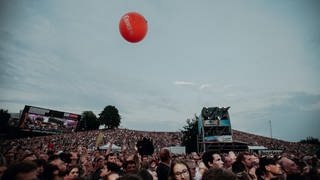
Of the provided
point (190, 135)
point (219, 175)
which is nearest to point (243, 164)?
point (219, 175)

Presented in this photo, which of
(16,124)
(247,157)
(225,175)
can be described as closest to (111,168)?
(247,157)

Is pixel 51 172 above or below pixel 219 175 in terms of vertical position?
below

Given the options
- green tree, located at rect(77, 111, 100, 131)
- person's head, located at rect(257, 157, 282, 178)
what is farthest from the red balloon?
green tree, located at rect(77, 111, 100, 131)

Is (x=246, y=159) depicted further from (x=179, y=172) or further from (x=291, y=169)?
(x=179, y=172)

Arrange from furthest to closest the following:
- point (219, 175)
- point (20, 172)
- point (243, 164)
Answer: point (243, 164) < point (20, 172) < point (219, 175)

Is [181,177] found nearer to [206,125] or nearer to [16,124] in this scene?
[206,125]

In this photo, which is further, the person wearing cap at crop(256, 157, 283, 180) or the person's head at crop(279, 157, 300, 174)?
the person's head at crop(279, 157, 300, 174)

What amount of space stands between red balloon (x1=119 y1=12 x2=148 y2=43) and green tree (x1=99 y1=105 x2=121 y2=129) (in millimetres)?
88470

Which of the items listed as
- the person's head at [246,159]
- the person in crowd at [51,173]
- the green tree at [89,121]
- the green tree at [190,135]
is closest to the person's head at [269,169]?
the person's head at [246,159]

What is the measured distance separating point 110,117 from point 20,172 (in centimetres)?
9026

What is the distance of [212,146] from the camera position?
3234 centimetres

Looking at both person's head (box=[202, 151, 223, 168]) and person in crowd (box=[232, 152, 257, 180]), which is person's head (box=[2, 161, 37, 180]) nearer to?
person's head (box=[202, 151, 223, 168])

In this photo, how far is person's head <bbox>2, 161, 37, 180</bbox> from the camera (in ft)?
10.9

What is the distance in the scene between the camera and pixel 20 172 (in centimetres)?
337
